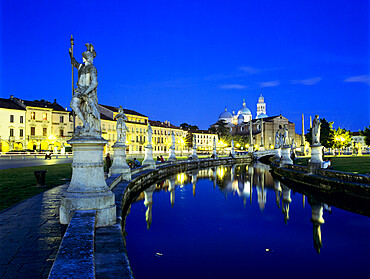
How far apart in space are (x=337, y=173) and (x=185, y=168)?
62.3 ft

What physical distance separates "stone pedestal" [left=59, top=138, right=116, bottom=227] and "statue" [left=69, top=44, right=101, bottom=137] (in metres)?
0.33

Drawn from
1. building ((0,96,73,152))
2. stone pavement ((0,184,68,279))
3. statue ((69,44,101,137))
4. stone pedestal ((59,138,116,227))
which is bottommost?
stone pavement ((0,184,68,279))

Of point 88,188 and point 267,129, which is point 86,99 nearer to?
point 88,188

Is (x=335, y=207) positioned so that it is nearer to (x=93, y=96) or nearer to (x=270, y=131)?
(x=93, y=96)

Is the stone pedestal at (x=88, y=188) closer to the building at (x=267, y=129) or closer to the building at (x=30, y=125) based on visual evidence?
the building at (x=30, y=125)

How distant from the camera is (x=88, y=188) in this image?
623 centimetres

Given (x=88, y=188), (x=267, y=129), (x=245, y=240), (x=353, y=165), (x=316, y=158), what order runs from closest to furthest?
(x=88, y=188), (x=245, y=240), (x=316, y=158), (x=353, y=165), (x=267, y=129)

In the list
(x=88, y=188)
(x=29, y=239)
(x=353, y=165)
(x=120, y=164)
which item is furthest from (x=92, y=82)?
(x=353, y=165)

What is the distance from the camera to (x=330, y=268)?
583 cm

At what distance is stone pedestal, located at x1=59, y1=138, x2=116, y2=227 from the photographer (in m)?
6.09

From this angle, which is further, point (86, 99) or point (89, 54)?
point (89, 54)

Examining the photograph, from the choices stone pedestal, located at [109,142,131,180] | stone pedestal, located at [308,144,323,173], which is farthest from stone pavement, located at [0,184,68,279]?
stone pedestal, located at [308,144,323,173]

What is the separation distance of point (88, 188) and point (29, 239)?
1.49m

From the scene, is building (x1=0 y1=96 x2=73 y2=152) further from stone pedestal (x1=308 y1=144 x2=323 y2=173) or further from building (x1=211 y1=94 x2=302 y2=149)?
building (x1=211 y1=94 x2=302 y2=149)
